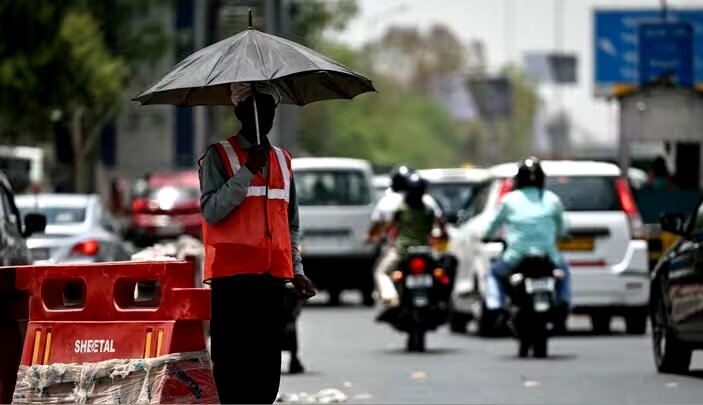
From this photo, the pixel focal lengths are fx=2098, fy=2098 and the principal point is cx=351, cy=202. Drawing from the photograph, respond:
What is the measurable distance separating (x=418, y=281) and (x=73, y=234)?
14.6ft

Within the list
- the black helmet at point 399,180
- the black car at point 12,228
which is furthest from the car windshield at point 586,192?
the black car at point 12,228

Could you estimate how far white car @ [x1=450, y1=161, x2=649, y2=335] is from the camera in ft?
70.0

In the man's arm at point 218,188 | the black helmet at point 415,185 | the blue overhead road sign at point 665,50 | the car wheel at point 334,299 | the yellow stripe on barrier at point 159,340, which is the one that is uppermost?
the blue overhead road sign at point 665,50

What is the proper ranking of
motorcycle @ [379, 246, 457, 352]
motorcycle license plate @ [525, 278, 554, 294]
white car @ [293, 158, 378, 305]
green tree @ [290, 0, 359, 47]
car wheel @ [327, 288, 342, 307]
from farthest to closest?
green tree @ [290, 0, 359, 47] < car wheel @ [327, 288, 342, 307] < white car @ [293, 158, 378, 305] < motorcycle @ [379, 246, 457, 352] < motorcycle license plate @ [525, 278, 554, 294]

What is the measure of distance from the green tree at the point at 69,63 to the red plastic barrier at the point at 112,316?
32.3 metres

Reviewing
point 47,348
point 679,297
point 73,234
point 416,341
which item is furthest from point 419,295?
point 47,348

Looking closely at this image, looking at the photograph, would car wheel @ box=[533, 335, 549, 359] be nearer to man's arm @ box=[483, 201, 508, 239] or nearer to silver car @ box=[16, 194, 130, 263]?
man's arm @ box=[483, 201, 508, 239]

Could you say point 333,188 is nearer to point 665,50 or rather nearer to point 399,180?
point 399,180

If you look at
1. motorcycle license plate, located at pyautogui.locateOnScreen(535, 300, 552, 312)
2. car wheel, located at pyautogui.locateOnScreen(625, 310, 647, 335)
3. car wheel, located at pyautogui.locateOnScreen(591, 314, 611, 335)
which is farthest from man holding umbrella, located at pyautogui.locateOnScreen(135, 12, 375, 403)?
car wheel, located at pyautogui.locateOnScreen(591, 314, 611, 335)

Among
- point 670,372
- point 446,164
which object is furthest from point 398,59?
point 670,372

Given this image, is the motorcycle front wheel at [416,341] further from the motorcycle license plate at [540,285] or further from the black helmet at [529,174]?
the black helmet at [529,174]

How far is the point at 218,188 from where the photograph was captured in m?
9.33

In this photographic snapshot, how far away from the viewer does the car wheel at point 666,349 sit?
51.8 feet

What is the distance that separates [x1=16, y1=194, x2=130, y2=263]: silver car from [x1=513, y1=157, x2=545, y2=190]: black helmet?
15.5 ft
